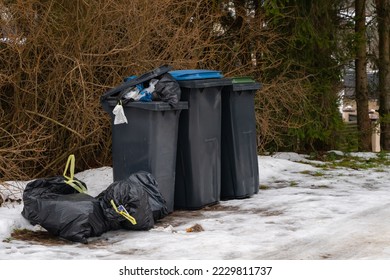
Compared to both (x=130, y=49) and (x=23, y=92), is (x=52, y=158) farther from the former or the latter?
(x=130, y=49)

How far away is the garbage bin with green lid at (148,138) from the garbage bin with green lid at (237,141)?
3.09 feet

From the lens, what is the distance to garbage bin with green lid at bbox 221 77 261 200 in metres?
9.14

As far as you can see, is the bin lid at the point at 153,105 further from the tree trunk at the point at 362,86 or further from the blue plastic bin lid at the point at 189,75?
the tree trunk at the point at 362,86

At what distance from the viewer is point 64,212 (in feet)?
23.4

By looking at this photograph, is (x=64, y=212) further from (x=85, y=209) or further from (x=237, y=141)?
(x=237, y=141)

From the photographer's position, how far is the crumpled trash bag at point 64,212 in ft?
23.3

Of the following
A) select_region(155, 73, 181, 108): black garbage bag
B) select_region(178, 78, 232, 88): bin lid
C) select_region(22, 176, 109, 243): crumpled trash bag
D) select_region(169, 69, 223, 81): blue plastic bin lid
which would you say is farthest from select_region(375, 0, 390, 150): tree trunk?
select_region(22, 176, 109, 243): crumpled trash bag

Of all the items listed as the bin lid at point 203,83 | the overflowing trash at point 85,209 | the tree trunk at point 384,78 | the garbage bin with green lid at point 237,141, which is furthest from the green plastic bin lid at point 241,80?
the tree trunk at point 384,78

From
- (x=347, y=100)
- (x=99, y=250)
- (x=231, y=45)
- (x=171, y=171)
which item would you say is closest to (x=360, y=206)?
(x=171, y=171)

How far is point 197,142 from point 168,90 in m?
0.72

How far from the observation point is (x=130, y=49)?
9258mm

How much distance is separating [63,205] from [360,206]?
323 cm

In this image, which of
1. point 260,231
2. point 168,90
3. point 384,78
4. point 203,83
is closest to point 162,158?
point 168,90

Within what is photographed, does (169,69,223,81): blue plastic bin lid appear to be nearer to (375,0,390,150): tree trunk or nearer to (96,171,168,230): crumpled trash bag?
(96,171,168,230): crumpled trash bag
